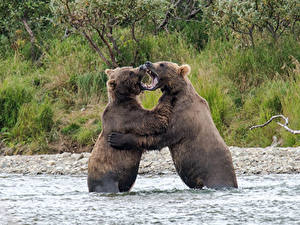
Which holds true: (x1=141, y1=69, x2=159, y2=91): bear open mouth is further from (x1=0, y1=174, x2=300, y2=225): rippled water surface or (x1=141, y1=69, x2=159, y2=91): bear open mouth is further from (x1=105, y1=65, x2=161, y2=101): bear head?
(x1=0, y1=174, x2=300, y2=225): rippled water surface

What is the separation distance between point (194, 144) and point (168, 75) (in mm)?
884

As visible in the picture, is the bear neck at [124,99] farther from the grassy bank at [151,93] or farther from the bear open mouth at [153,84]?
the grassy bank at [151,93]

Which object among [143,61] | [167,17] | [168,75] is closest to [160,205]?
[168,75]

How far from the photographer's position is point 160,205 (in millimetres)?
6375

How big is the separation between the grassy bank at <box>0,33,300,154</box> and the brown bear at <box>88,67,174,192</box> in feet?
13.1

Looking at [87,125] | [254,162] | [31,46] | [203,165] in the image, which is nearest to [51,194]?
[203,165]

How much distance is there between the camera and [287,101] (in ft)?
35.8

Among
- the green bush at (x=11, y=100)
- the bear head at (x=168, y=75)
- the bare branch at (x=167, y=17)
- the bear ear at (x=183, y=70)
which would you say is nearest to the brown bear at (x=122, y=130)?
the bear head at (x=168, y=75)

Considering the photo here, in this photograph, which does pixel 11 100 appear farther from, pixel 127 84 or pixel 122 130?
pixel 122 130

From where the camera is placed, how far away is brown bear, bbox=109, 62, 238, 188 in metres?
6.82

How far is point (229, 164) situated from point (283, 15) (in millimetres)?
6272

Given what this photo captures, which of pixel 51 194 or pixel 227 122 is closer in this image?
pixel 51 194

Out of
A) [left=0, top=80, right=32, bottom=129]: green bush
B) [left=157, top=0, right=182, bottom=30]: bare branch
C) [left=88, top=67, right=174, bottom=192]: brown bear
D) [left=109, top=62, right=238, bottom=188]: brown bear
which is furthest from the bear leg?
[left=157, top=0, right=182, bottom=30]: bare branch

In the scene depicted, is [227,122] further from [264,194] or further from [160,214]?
[160,214]
